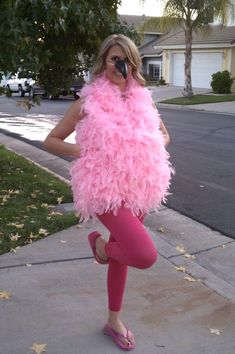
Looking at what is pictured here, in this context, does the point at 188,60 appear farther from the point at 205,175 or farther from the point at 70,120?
the point at 70,120

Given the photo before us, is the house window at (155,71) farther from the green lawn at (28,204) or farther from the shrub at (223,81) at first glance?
the green lawn at (28,204)

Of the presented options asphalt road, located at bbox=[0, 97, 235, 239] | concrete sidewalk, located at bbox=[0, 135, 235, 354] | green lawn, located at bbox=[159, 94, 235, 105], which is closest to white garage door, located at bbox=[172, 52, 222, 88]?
green lawn, located at bbox=[159, 94, 235, 105]

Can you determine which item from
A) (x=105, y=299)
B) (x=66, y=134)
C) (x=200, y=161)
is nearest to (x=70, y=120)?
(x=66, y=134)

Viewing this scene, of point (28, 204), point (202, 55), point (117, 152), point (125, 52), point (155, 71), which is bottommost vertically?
point (28, 204)

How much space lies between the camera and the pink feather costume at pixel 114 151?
2.83 meters

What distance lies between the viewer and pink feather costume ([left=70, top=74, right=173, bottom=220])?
9.29 ft

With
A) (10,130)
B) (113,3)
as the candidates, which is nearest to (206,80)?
(10,130)

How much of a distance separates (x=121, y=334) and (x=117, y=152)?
1101 millimetres

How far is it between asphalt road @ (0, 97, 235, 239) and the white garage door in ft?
49.4

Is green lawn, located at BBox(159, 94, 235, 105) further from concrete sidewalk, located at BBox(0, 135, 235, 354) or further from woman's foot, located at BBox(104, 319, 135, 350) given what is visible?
woman's foot, located at BBox(104, 319, 135, 350)

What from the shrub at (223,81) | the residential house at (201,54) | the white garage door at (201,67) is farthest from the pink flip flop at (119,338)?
the white garage door at (201,67)

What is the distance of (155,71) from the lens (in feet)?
136

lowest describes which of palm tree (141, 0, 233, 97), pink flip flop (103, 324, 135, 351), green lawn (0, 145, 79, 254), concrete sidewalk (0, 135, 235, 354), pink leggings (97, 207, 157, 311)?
concrete sidewalk (0, 135, 235, 354)

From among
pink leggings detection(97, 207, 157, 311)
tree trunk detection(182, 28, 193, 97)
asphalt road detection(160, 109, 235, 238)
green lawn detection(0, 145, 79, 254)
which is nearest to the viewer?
pink leggings detection(97, 207, 157, 311)
